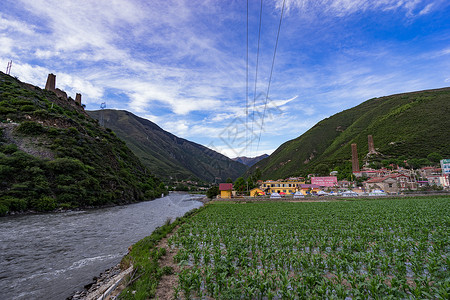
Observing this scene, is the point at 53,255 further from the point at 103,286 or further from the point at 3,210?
the point at 3,210

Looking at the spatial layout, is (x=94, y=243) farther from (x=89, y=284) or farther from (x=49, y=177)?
(x=49, y=177)

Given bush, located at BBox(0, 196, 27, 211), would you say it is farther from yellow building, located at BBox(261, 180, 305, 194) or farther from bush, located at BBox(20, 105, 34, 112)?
yellow building, located at BBox(261, 180, 305, 194)

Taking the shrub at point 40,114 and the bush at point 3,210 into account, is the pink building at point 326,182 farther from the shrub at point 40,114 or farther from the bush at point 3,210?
the shrub at point 40,114

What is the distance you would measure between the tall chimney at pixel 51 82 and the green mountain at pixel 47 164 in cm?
2411

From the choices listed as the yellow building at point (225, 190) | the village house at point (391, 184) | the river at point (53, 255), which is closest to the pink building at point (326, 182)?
the village house at point (391, 184)

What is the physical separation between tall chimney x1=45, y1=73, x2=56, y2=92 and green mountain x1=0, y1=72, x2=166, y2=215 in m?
24.1

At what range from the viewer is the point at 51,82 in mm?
85812

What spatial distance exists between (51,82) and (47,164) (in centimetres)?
7301

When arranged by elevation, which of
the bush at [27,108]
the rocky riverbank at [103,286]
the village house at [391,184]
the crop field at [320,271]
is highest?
the bush at [27,108]

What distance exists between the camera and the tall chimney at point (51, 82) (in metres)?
84.6

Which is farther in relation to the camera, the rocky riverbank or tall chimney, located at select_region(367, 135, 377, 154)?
tall chimney, located at select_region(367, 135, 377, 154)

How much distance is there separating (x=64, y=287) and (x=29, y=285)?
1.66 m

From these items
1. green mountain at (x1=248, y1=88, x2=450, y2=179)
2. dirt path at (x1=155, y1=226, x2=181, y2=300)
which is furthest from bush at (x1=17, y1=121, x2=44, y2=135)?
green mountain at (x1=248, y1=88, x2=450, y2=179)

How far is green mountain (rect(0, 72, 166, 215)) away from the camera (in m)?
29.5
